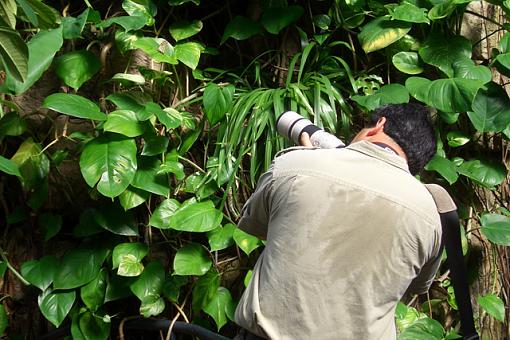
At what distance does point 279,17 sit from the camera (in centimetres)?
233

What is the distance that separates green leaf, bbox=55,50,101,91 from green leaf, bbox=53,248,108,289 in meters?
0.56

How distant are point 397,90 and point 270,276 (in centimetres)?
110

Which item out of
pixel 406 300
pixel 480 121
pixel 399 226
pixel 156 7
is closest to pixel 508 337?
pixel 406 300

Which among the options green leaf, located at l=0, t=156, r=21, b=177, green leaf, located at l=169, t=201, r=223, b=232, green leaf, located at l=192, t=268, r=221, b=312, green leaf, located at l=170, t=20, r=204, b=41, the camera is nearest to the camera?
the camera

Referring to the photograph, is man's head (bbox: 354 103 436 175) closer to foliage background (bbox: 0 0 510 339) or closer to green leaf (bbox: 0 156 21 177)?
foliage background (bbox: 0 0 510 339)

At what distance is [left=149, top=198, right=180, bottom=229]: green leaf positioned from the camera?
6.77 feet

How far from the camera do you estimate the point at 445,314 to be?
2389 millimetres

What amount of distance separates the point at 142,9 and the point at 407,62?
978 millimetres

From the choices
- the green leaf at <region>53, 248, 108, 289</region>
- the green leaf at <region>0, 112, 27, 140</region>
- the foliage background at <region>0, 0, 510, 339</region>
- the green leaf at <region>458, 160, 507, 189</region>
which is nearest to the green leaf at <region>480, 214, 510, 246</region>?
the foliage background at <region>0, 0, 510, 339</region>

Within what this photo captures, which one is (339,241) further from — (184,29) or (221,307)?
(184,29)

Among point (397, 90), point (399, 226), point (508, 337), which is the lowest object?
point (508, 337)

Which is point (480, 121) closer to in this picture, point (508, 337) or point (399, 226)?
point (508, 337)

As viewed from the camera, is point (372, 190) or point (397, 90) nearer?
point (372, 190)

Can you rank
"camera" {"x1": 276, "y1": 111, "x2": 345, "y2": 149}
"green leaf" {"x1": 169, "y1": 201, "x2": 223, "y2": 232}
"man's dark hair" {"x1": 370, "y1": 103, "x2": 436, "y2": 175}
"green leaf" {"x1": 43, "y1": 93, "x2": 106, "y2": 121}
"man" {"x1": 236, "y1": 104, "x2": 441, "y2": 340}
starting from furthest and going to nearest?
"green leaf" {"x1": 169, "y1": 201, "x2": 223, "y2": 232} < "green leaf" {"x1": 43, "y1": 93, "x2": 106, "y2": 121} < "camera" {"x1": 276, "y1": 111, "x2": 345, "y2": 149} < "man's dark hair" {"x1": 370, "y1": 103, "x2": 436, "y2": 175} < "man" {"x1": 236, "y1": 104, "x2": 441, "y2": 340}
